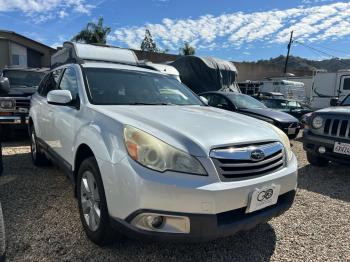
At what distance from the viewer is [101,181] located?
8.55ft

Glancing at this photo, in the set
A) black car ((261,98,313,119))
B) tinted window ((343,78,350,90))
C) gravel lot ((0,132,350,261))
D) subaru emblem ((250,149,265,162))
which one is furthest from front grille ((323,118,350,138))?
tinted window ((343,78,350,90))

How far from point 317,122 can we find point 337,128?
0.39 metres

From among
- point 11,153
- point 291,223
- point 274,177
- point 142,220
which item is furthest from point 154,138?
point 11,153

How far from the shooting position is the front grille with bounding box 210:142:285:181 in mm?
2352

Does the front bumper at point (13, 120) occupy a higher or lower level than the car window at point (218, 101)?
lower

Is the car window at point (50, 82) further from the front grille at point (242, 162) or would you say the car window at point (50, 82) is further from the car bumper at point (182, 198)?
the front grille at point (242, 162)

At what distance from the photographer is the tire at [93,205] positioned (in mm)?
2596

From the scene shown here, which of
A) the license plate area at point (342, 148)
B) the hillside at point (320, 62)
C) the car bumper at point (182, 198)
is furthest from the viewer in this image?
the hillside at point (320, 62)

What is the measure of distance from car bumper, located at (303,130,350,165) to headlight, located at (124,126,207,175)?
12.2 feet

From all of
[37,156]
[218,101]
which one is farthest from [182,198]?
[218,101]

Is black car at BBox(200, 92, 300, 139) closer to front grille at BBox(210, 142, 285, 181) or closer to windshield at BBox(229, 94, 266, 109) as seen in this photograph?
windshield at BBox(229, 94, 266, 109)

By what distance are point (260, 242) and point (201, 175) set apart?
1.24 metres

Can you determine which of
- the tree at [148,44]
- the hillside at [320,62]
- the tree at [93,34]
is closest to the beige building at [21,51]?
the tree at [93,34]

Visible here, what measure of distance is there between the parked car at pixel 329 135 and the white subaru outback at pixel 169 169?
2584mm
